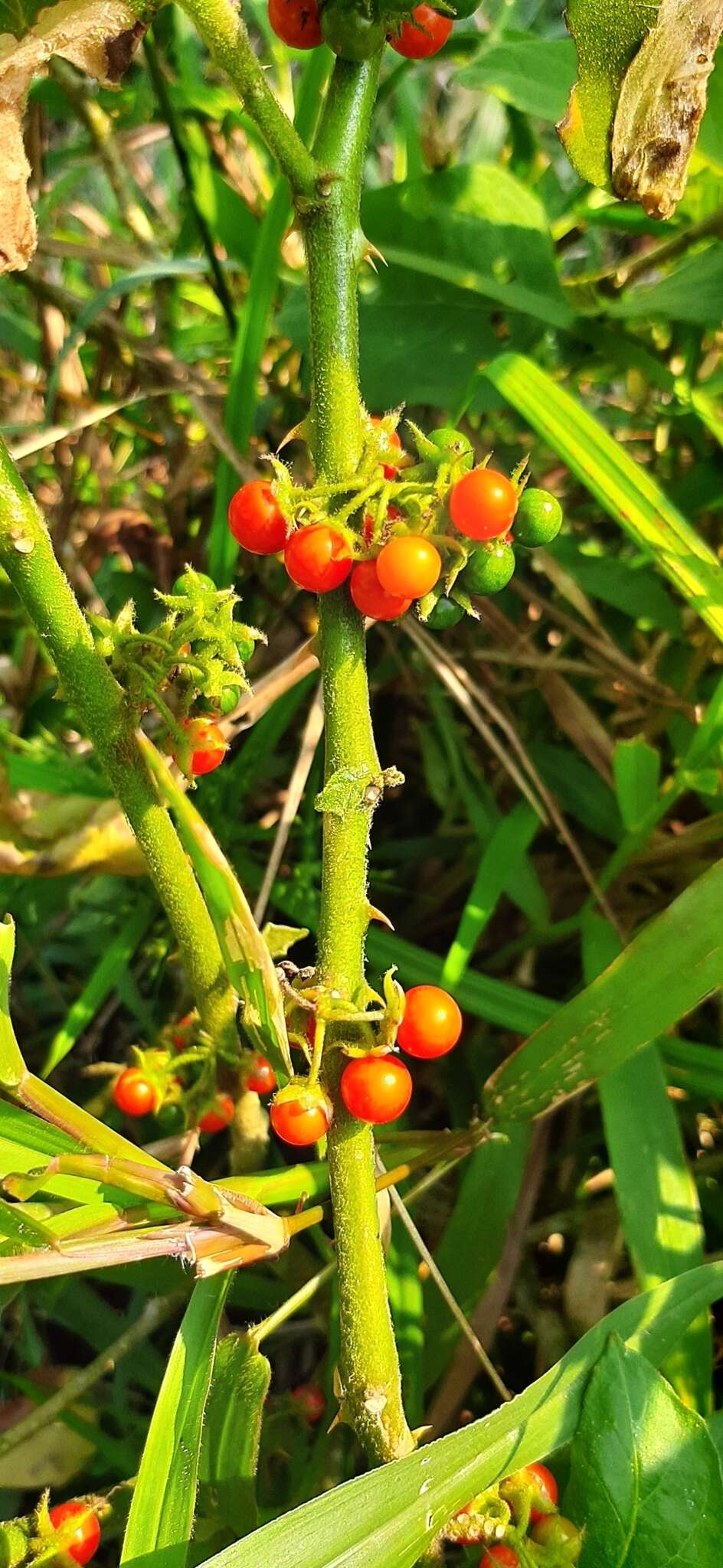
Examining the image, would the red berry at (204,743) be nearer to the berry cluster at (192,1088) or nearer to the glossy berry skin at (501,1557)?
the berry cluster at (192,1088)

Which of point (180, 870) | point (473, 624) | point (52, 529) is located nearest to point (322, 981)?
point (180, 870)

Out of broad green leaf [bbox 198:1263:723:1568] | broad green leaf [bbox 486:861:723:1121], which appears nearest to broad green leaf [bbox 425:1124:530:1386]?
broad green leaf [bbox 486:861:723:1121]

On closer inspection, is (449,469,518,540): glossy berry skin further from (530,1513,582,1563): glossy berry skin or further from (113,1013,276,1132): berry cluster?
(530,1513,582,1563): glossy berry skin

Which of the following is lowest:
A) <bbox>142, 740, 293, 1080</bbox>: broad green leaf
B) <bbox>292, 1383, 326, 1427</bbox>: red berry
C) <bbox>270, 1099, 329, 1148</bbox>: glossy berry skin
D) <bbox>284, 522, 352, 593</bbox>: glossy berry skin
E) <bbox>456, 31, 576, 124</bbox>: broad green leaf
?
<bbox>292, 1383, 326, 1427</bbox>: red berry

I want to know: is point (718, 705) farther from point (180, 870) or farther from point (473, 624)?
point (180, 870)

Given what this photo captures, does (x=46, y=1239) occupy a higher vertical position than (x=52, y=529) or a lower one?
lower

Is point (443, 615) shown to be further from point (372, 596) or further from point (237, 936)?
point (237, 936)

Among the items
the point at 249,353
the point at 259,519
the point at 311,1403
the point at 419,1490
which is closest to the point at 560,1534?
the point at 419,1490
